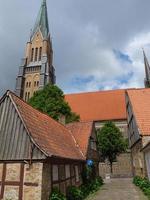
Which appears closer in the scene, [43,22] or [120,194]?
[120,194]

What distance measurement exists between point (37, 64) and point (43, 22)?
15380 millimetres

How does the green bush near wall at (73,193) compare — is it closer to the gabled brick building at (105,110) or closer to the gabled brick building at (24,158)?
the gabled brick building at (24,158)

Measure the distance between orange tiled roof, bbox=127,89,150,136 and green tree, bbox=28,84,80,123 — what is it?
918 centimetres

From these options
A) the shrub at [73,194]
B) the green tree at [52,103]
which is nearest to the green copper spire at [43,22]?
the green tree at [52,103]

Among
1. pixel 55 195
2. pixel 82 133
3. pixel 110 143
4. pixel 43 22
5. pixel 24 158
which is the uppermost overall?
pixel 43 22

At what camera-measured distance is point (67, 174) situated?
13.5 meters

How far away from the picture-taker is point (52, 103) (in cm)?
2897

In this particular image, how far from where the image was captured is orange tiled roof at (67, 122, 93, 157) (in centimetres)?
1920

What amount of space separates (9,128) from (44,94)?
1919cm

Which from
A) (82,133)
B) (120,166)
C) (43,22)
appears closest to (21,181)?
(82,133)

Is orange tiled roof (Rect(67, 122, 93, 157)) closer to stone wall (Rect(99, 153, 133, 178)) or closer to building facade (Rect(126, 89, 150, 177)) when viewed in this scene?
building facade (Rect(126, 89, 150, 177))

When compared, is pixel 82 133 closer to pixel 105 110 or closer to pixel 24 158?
pixel 24 158

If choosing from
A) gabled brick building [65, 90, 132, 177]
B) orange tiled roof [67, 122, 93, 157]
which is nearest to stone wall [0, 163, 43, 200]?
orange tiled roof [67, 122, 93, 157]

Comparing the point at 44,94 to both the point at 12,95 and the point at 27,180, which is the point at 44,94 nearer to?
the point at 12,95
